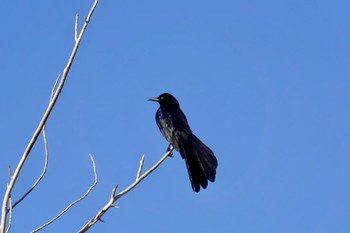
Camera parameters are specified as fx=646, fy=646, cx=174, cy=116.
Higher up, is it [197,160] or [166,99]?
[166,99]

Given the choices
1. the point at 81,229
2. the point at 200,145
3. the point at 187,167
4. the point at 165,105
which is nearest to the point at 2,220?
the point at 81,229

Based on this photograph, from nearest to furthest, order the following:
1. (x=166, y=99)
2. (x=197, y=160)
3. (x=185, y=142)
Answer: (x=197, y=160)
(x=185, y=142)
(x=166, y=99)

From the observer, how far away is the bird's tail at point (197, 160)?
6.28 m

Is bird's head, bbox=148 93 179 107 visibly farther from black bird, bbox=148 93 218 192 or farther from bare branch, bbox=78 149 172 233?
bare branch, bbox=78 149 172 233

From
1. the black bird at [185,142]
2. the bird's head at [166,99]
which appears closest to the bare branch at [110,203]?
the black bird at [185,142]

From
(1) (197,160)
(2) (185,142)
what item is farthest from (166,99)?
(1) (197,160)

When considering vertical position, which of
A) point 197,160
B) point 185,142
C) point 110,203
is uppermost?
point 185,142

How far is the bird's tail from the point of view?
628 centimetres

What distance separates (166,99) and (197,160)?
3376 mm

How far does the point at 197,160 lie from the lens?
6.88 meters

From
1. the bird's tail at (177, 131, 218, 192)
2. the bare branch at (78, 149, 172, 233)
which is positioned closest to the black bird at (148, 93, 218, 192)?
the bird's tail at (177, 131, 218, 192)

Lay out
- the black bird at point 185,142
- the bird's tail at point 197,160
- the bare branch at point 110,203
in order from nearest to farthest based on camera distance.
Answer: the bare branch at point 110,203, the bird's tail at point 197,160, the black bird at point 185,142

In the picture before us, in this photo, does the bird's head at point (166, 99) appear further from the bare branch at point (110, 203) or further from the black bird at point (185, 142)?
the bare branch at point (110, 203)

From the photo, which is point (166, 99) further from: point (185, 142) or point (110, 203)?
point (110, 203)
